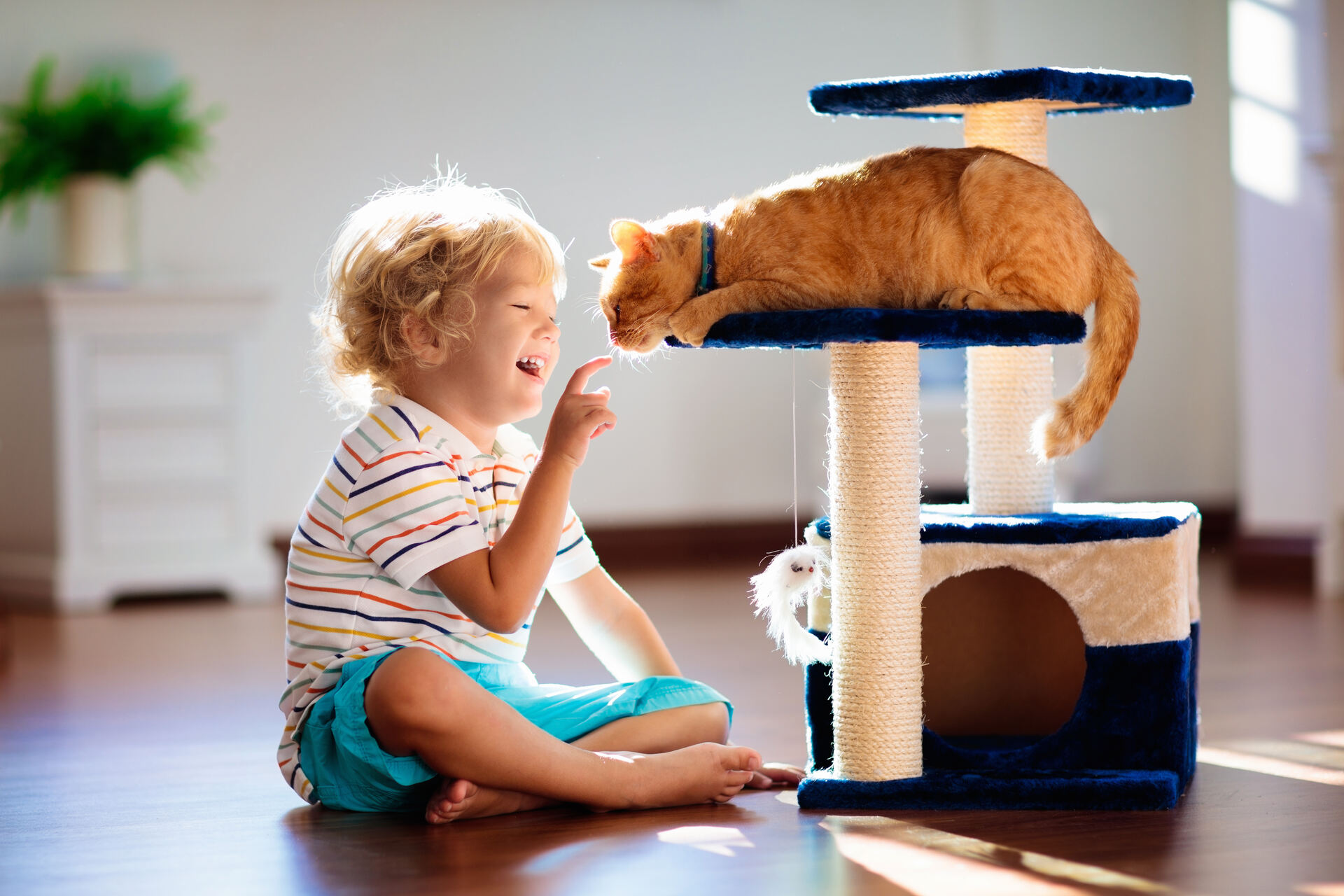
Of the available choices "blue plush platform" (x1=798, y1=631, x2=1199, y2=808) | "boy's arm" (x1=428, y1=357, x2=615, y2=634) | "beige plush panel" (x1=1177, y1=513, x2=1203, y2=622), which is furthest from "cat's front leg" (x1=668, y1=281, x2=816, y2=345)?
"beige plush panel" (x1=1177, y1=513, x2=1203, y2=622)

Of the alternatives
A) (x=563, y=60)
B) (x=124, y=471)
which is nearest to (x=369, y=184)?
(x=563, y=60)

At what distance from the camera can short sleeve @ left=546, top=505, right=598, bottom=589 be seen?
1490mm

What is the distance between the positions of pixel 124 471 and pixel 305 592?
2140mm

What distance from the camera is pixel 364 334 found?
1.45 meters

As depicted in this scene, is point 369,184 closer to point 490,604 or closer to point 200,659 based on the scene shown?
point 200,659

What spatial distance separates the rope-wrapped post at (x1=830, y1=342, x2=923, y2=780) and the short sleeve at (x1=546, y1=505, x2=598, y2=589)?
0.94ft

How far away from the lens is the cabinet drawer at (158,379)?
3262 mm

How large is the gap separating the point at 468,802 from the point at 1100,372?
715 mm

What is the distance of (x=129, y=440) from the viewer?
3.29 m

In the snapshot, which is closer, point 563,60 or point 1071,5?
point 563,60

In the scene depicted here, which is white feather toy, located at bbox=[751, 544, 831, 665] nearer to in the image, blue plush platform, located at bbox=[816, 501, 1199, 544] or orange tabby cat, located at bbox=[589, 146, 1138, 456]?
blue plush platform, located at bbox=[816, 501, 1199, 544]

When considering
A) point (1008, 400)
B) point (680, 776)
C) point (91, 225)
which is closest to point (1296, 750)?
point (1008, 400)

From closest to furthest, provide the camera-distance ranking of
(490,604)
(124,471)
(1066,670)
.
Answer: (490,604)
(1066,670)
(124,471)

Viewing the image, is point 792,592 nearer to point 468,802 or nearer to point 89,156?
point 468,802
